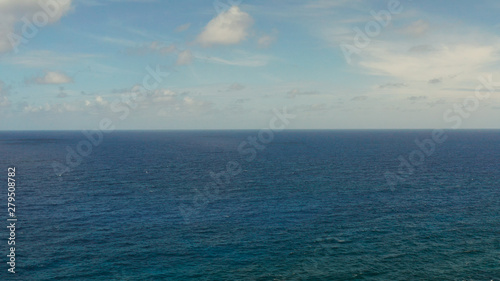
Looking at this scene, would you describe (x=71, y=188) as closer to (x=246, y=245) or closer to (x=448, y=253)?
(x=246, y=245)

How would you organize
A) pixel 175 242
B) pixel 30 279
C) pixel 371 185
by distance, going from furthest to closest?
pixel 371 185
pixel 175 242
pixel 30 279

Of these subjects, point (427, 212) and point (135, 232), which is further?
point (427, 212)

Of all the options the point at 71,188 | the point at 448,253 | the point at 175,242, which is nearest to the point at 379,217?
the point at 448,253

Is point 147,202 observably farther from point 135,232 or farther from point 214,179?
point 214,179

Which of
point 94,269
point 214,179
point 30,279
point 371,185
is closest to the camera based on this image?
point 30,279

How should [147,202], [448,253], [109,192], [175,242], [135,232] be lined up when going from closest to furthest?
[448,253] < [175,242] < [135,232] < [147,202] < [109,192]

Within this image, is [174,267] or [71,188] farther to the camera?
[71,188]

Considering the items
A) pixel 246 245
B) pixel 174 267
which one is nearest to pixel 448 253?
pixel 246 245

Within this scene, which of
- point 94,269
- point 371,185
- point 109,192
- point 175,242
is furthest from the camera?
point 371,185
